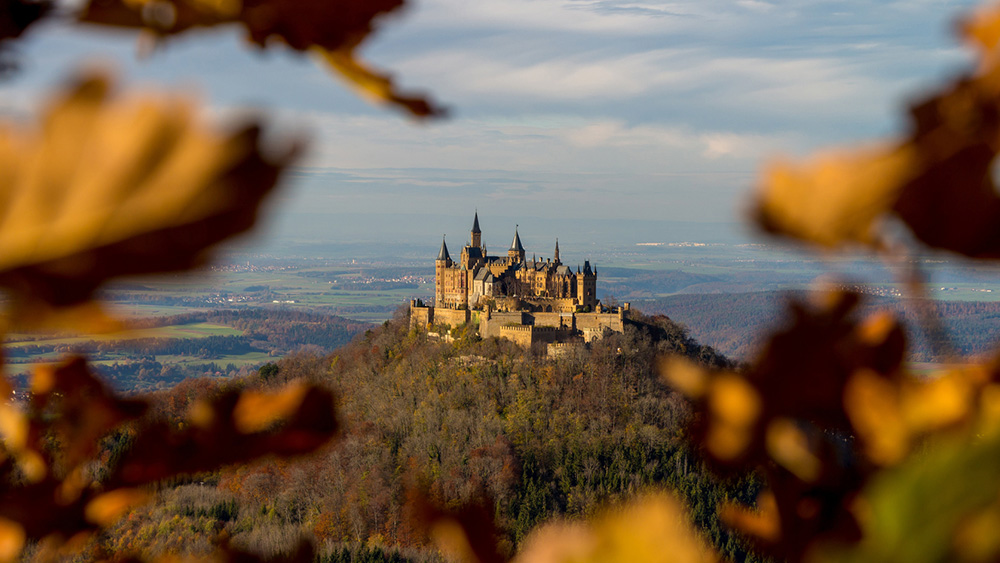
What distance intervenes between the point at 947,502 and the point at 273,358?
76372 millimetres

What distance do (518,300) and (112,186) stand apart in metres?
63.2

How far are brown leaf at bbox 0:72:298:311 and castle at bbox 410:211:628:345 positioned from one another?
5857 centimetres

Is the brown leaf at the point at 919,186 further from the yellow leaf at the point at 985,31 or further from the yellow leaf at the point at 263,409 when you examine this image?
the yellow leaf at the point at 263,409

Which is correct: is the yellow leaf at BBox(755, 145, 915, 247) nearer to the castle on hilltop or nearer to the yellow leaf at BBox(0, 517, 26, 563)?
the yellow leaf at BBox(0, 517, 26, 563)

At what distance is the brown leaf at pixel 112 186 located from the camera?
0.88 meters

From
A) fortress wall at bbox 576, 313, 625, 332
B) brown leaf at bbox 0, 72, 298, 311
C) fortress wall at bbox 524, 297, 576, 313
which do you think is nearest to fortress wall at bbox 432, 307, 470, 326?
fortress wall at bbox 524, 297, 576, 313

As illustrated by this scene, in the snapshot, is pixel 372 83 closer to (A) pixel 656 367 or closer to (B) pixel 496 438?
(A) pixel 656 367

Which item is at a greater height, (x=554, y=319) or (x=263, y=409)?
(x=263, y=409)

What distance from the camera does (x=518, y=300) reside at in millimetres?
64062

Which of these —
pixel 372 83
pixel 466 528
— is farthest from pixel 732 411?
pixel 372 83

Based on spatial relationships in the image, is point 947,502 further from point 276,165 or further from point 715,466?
point 276,165

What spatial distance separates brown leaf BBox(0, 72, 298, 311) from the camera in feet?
2.88

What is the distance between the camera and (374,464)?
6088cm


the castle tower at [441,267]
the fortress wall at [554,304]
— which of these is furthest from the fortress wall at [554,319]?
the castle tower at [441,267]
